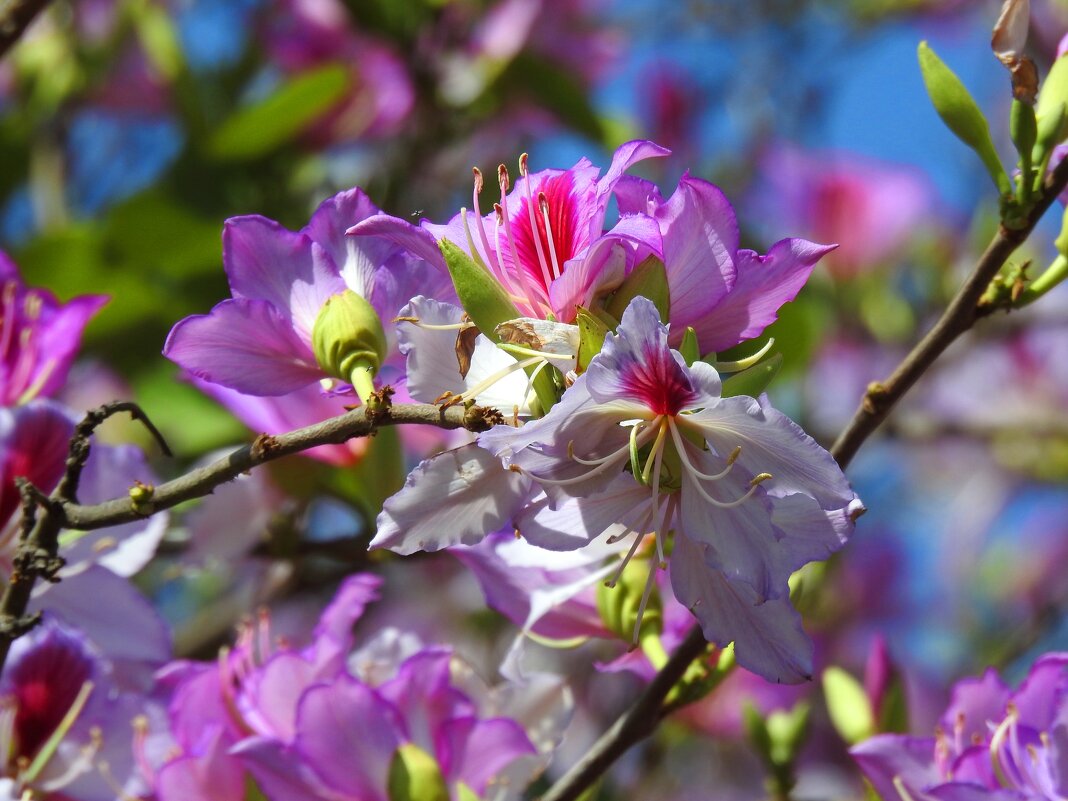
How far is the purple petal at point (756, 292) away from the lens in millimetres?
667

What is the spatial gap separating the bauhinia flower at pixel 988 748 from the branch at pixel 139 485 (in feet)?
1.33

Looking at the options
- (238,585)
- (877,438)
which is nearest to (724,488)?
(877,438)

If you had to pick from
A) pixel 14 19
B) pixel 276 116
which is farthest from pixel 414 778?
pixel 276 116

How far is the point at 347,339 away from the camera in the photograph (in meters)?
0.71

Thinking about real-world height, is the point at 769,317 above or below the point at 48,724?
above

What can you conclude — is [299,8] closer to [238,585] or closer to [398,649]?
[238,585]

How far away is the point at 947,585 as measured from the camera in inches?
112

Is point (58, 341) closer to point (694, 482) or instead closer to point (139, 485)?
point (139, 485)

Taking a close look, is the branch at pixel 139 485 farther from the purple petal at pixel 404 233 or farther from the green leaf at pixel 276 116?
the green leaf at pixel 276 116

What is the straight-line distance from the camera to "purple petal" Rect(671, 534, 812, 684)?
65cm

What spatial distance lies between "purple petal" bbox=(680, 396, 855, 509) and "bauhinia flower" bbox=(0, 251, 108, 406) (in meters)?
0.52

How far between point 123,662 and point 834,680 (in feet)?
1.80

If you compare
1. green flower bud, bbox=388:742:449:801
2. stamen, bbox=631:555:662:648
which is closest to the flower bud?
stamen, bbox=631:555:662:648

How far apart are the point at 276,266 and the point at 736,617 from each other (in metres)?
0.34
